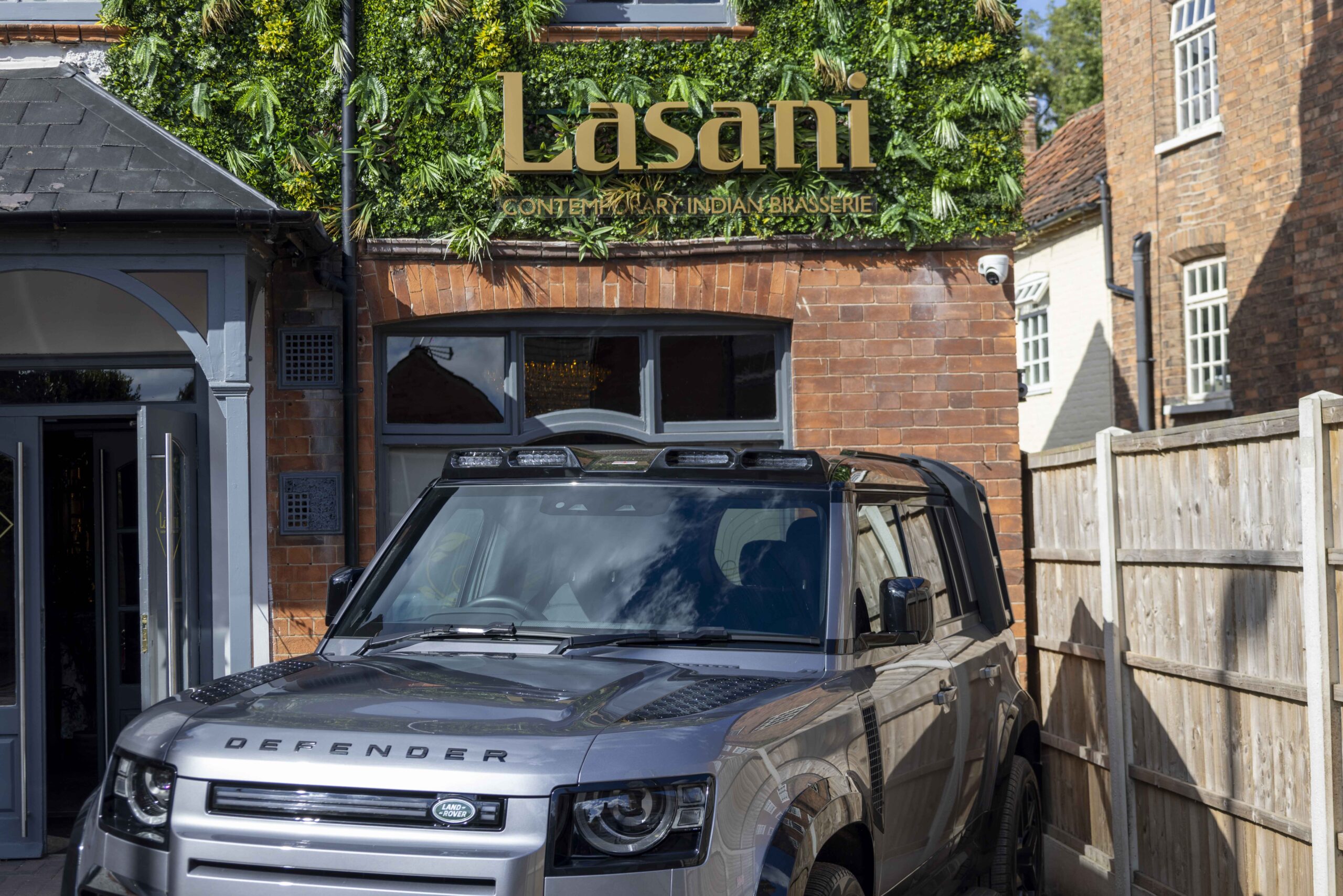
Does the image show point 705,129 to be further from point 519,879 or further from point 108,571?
point 519,879

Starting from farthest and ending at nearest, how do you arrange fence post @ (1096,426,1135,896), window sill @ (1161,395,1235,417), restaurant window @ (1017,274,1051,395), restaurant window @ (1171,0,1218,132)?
restaurant window @ (1017,274,1051,395), restaurant window @ (1171,0,1218,132), window sill @ (1161,395,1235,417), fence post @ (1096,426,1135,896)

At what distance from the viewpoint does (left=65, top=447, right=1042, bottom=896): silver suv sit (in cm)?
295

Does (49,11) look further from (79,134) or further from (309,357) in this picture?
(309,357)

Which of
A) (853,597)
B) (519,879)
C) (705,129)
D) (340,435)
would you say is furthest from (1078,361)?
(519,879)

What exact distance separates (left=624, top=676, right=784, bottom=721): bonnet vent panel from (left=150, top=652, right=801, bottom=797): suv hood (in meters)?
0.01

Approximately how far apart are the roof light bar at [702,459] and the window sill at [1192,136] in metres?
13.9

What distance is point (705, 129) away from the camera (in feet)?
27.9

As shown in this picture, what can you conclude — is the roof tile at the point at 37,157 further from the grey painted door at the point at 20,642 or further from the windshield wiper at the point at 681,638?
the windshield wiper at the point at 681,638

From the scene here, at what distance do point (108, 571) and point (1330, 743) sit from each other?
7247 mm

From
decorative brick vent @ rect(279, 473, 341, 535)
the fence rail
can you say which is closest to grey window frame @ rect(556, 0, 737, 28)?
decorative brick vent @ rect(279, 473, 341, 535)

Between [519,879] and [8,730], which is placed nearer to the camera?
[519,879]

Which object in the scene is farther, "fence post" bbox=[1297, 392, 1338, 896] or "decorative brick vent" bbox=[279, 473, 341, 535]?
"decorative brick vent" bbox=[279, 473, 341, 535]

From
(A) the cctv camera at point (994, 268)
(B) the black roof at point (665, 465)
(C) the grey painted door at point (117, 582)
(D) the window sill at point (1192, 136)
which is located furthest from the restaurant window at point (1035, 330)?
(B) the black roof at point (665, 465)

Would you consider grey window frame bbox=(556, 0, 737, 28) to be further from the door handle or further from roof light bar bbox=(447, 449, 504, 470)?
roof light bar bbox=(447, 449, 504, 470)
